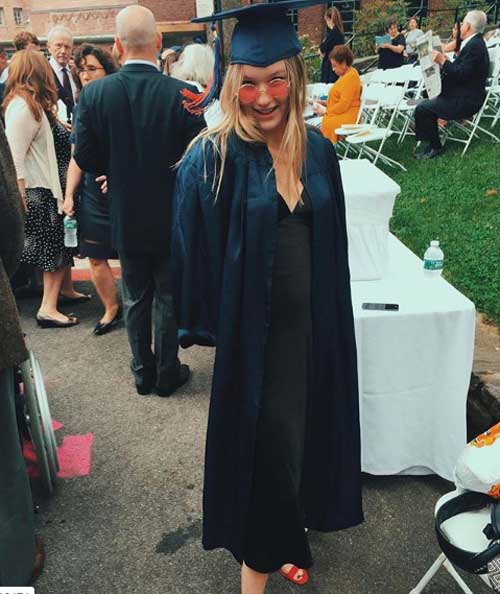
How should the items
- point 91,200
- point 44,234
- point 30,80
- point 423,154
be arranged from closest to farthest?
point 30,80, point 91,200, point 44,234, point 423,154

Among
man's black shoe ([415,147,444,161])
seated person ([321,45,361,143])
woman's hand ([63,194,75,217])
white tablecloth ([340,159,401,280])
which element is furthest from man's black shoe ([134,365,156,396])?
man's black shoe ([415,147,444,161])

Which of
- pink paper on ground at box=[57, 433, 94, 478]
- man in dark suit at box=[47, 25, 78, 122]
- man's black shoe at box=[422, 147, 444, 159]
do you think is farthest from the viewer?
man's black shoe at box=[422, 147, 444, 159]

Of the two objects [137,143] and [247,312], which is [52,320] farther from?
[247,312]

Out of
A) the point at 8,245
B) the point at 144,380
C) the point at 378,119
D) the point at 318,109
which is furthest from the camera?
the point at 378,119

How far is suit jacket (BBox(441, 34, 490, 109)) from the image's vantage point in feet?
22.8

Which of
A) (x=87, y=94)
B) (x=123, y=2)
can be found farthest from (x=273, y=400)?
(x=123, y=2)

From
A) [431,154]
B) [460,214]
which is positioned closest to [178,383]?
[460,214]

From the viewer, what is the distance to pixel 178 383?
3.58 meters

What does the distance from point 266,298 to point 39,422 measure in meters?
1.23

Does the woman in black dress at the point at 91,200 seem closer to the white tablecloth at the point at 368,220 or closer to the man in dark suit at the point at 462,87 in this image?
the white tablecloth at the point at 368,220

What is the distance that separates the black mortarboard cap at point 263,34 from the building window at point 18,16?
47.4 m

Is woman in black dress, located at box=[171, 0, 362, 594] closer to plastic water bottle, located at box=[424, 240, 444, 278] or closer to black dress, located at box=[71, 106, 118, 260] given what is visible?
plastic water bottle, located at box=[424, 240, 444, 278]

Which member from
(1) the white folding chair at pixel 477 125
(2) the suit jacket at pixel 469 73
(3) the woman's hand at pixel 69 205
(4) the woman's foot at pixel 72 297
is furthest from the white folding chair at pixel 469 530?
(2) the suit jacket at pixel 469 73

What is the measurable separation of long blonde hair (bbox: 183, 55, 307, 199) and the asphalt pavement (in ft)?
4.84
